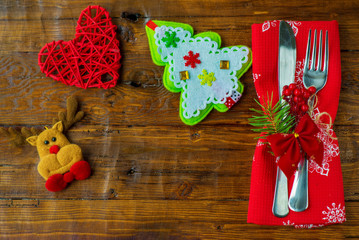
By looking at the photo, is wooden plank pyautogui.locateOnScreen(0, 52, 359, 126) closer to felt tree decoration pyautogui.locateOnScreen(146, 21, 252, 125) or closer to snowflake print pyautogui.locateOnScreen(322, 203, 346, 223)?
felt tree decoration pyautogui.locateOnScreen(146, 21, 252, 125)

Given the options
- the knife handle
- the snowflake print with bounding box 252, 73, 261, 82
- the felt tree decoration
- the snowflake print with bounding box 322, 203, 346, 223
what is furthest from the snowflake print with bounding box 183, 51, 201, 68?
the snowflake print with bounding box 322, 203, 346, 223

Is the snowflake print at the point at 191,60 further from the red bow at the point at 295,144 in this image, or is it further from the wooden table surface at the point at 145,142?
the red bow at the point at 295,144

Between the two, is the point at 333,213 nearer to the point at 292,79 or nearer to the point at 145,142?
the point at 292,79

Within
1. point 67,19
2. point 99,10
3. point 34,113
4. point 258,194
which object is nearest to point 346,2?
point 258,194

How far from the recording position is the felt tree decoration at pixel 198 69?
76cm

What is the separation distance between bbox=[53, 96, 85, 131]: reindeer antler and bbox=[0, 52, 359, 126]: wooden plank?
0.02 meters

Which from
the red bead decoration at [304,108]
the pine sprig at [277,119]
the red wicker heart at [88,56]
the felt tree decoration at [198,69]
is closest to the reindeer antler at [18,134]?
the red wicker heart at [88,56]

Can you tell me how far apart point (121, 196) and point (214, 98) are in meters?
0.37

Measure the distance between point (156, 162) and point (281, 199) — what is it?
1.13 ft

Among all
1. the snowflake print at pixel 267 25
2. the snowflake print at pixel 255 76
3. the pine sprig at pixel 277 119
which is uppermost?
the snowflake print at pixel 267 25

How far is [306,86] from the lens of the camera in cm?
73

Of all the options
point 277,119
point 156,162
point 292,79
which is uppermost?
point 292,79

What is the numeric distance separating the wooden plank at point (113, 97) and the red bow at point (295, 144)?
0.14 metres

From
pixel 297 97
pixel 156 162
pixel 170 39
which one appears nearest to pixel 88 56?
pixel 170 39
